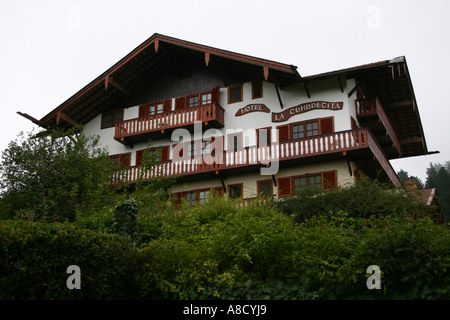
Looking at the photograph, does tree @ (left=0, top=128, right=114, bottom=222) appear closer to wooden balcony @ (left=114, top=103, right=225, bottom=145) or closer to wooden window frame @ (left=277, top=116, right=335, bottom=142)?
wooden balcony @ (left=114, top=103, right=225, bottom=145)

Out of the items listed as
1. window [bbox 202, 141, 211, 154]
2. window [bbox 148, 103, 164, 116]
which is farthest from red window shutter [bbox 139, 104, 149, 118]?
window [bbox 202, 141, 211, 154]

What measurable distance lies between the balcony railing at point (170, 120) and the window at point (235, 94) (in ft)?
2.62

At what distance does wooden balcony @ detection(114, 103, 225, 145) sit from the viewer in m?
27.3

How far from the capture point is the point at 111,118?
3120 cm

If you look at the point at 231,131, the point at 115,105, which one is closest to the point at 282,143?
the point at 231,131

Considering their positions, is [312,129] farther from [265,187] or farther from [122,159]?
[122,159]

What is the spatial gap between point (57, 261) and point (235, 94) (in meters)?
18.2

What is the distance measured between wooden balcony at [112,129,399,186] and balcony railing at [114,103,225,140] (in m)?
2.07

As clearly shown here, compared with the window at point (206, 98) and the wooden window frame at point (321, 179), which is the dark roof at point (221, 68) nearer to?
the window at point (206, 98)

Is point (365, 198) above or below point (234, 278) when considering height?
above

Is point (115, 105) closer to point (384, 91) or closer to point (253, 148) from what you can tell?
point (253, 148)

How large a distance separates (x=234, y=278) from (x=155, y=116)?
16881 mm
